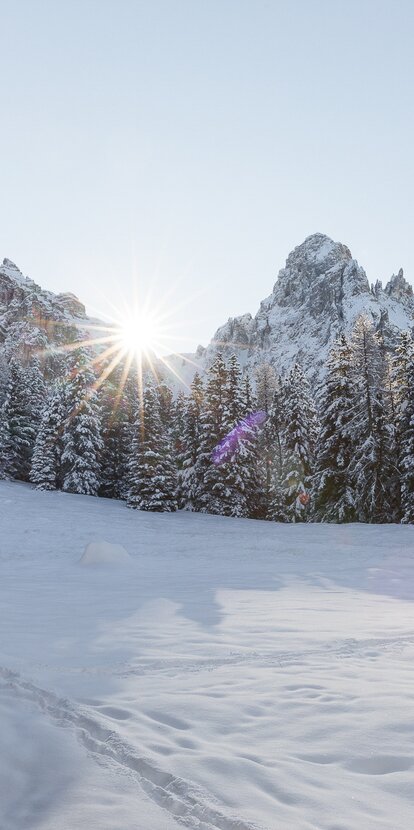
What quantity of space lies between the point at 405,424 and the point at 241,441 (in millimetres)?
10775

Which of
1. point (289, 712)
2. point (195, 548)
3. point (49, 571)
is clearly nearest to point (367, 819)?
point (289, 712)

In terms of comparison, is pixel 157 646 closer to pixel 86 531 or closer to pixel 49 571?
pixel 49 571

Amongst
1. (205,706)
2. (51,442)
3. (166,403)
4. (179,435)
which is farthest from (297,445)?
(205,706)

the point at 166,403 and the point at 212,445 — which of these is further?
the point at 166,403

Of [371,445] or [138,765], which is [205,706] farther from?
[371,445]

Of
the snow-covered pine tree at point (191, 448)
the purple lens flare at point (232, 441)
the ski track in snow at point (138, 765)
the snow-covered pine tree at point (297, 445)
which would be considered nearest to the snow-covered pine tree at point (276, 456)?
the snow-covered pine tree at point (297, 445)

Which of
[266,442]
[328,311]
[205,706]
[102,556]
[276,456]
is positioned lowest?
[102,556]

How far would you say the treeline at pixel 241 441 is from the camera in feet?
96.1

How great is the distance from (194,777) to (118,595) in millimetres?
8093

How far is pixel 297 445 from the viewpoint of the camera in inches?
1469

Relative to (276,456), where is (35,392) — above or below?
above

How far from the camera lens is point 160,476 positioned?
3488 cm

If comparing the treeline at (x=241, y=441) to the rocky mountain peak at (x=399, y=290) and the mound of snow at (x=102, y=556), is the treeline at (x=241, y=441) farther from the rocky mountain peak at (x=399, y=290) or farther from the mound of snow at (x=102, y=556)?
the rocky mountain peak at (x=399, y=290)

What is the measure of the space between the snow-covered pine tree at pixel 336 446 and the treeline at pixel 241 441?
0.20ft
